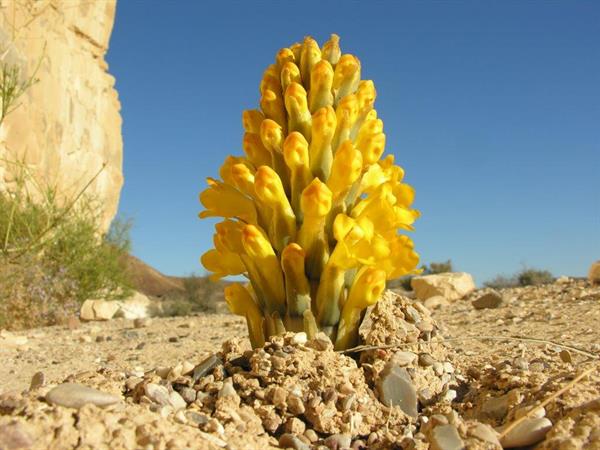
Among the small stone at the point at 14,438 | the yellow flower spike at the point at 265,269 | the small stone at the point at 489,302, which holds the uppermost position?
the small stone at the point at 489,302

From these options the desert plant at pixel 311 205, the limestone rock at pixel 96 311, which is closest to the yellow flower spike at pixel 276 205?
the desert plant at pixel 311 205

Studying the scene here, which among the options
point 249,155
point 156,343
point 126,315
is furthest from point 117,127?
point 249,155

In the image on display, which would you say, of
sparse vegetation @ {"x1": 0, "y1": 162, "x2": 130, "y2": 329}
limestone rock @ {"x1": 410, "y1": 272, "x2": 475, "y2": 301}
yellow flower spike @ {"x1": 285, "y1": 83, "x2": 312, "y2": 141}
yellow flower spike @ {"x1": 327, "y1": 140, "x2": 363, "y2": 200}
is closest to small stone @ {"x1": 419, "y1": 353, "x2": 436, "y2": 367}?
yellow flower spike @ {"x1": 327, "y1": 140, "x2": 363, "y2": 200}

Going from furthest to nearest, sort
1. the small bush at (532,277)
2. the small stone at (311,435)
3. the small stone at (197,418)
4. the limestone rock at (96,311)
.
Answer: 1. the small bush at (532,277)
2. the limestone rock at (96,311)
3. the small stone at (311,435)
4. the small stone at (197,418)

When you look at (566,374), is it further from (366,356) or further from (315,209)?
(315,209)

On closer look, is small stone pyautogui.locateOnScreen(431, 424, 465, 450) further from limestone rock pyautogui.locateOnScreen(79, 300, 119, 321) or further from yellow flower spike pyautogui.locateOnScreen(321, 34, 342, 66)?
limestone rock pyautogui.locateOnScreen(79, 300, 119, 321)

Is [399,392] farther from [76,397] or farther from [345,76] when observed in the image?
[345,76]

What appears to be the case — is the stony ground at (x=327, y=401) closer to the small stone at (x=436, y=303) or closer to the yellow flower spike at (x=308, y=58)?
the yellow flower spike at (x=308, y=58)
